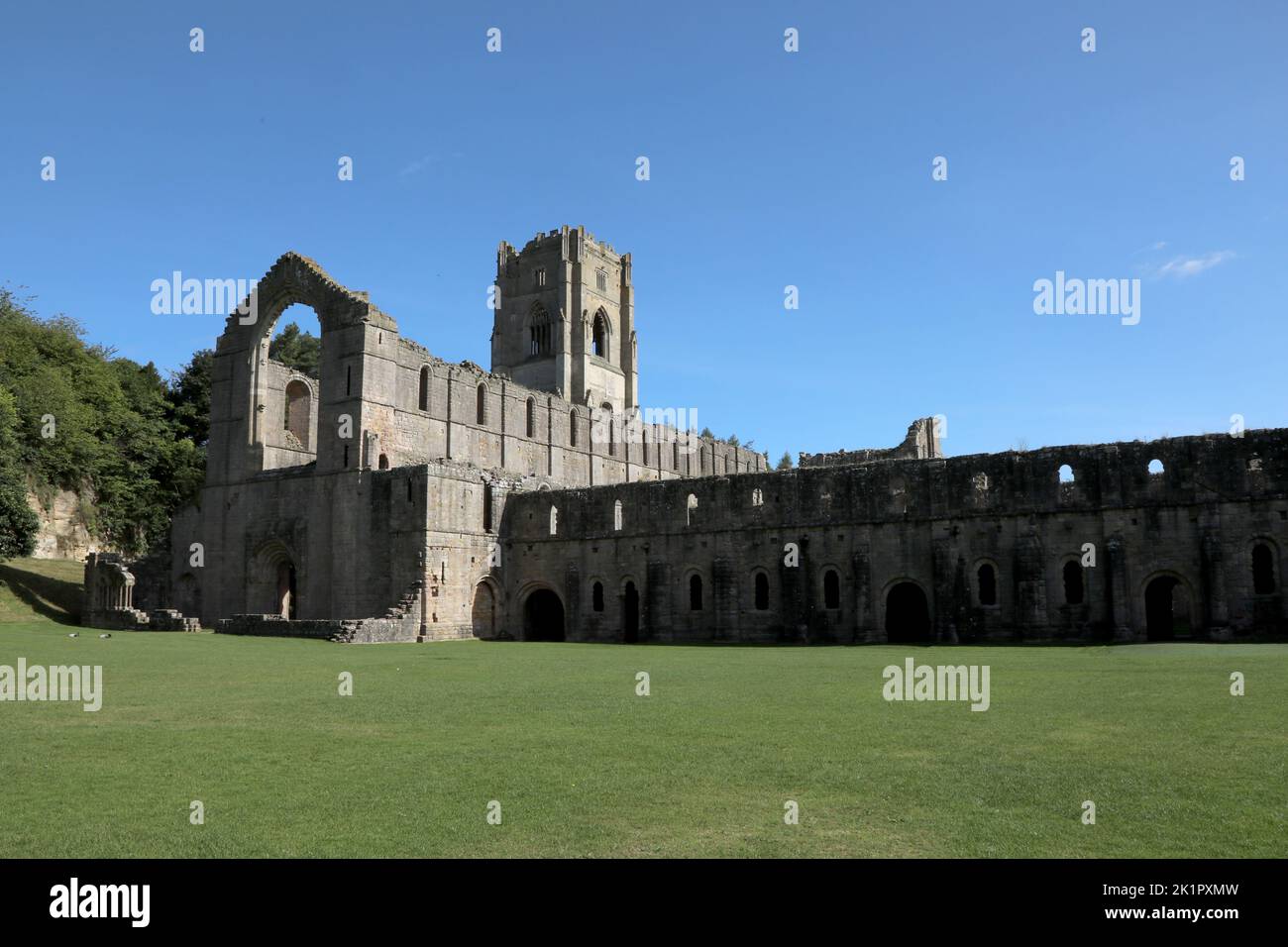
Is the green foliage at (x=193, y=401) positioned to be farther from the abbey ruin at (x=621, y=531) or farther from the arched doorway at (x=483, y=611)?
the arched doorway at (x=483, y=611)

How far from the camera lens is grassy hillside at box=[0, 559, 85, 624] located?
140 ft

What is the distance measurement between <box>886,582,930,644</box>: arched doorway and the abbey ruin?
0.11 meters

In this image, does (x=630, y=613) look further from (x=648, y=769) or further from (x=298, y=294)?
(x=648, y=769)

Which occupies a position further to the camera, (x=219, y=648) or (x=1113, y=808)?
(x=219, y=648)

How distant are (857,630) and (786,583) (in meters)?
3.26

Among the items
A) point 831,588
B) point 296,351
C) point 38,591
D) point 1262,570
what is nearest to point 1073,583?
point 1262,570

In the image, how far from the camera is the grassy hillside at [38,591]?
1674 inches

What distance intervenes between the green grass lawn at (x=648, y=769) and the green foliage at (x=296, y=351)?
60.6 m

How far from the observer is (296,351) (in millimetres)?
76938

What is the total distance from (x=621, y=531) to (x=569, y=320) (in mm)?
34703

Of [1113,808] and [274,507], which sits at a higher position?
[274,507]
